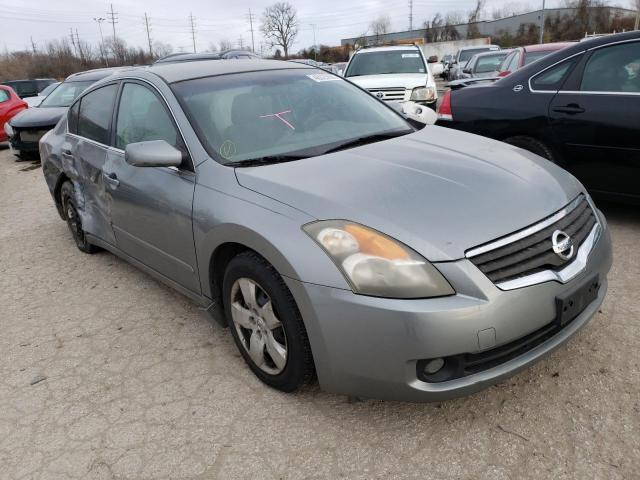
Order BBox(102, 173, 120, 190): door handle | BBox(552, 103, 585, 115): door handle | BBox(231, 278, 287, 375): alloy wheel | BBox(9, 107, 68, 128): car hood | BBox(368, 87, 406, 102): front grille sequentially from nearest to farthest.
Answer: BBox(231, 278, 287, 375): alloy wheel, BBox(102, 173, 120, 190): door handle, BBox(552, 103, 585, 115): door handle, BBox(368, 87, 406, 102): front grille, BBox(9, 107, 68, 128): car hood

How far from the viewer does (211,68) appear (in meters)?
3.45

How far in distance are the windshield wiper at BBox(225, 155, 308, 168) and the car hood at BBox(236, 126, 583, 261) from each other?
0.20 feet

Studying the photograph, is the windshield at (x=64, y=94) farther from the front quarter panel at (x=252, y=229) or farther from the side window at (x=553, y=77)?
the front quarter panel at (x=252, y=229)

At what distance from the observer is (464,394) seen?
6.73ft

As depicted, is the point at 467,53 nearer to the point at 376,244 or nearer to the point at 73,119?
the point at 73,119

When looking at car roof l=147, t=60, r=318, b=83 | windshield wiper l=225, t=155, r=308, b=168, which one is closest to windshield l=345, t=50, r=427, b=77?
car roof l=147, t=60, r=318, b=83

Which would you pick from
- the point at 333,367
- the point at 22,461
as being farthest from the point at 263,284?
the point at 22,461

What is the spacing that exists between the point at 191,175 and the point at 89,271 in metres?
2.13

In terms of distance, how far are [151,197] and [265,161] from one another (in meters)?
0.82

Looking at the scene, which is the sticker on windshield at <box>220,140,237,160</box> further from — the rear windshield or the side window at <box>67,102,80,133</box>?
the rear windshield

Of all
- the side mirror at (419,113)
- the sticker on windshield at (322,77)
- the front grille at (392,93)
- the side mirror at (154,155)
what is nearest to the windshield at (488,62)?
the front grille at (392,93)

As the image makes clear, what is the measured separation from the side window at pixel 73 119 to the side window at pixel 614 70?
4.18 m

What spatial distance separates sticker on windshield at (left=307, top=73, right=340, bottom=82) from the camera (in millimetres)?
3566

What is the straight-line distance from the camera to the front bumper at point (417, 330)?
1941 millimetres
